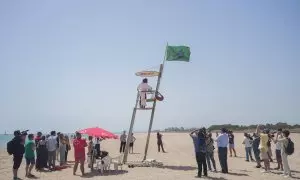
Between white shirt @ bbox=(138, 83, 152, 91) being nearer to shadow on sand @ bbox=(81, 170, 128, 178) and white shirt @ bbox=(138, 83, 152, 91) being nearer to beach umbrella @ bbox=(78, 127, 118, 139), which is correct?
beach umbrella @ bbox=(78, 127, 118, 139)

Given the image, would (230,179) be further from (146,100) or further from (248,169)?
(146,100)

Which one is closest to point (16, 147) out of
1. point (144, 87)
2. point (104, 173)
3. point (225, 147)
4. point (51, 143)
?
point (51, 143)

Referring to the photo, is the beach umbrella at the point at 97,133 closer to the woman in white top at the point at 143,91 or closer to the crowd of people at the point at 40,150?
the crowd of people at the point at 40,150

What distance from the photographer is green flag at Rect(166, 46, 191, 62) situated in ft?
57.6

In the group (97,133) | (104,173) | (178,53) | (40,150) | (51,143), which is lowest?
(104,173)

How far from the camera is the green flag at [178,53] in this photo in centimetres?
1755

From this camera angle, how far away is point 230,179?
39.8 ft

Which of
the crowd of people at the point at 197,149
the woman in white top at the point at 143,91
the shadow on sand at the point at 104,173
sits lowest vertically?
the shadow on sand at the point at 104,173

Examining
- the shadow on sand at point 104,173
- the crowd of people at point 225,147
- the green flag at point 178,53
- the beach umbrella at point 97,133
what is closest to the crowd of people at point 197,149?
the crowd of people at point 225,147

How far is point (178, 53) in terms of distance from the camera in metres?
17.7

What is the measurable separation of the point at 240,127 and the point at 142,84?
71315 mm

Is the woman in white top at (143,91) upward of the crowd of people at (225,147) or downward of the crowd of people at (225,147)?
upward

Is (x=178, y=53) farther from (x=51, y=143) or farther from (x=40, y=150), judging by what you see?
(x=40, y=150)

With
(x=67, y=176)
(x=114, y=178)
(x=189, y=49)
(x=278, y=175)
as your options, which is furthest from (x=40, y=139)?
(x=278, y=175)
